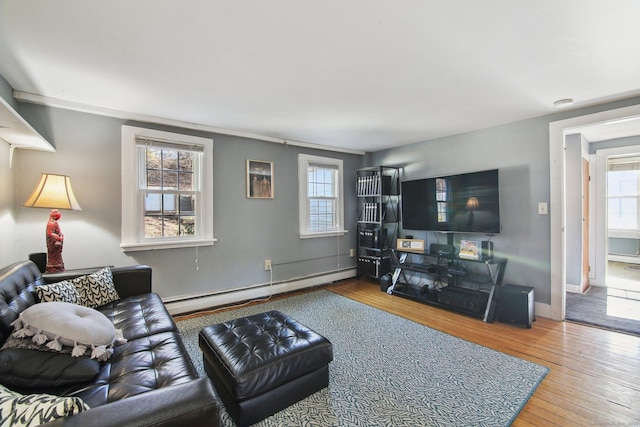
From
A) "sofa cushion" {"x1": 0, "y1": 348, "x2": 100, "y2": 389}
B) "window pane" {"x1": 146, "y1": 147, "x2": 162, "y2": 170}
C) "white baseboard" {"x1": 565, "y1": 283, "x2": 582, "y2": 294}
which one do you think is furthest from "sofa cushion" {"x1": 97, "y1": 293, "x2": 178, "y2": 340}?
"white baseboard" {"x1": 565, "y1": 283, "x2": 582, "y2": 294}

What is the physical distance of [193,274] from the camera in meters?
3.28

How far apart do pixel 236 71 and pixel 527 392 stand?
295 cm

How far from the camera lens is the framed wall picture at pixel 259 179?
372 cm

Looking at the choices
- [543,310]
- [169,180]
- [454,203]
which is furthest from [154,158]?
[543,310]

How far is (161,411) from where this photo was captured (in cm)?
87

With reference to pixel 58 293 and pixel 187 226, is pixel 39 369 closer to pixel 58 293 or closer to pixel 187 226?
pixel 58 293

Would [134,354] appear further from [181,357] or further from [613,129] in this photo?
[613,129]

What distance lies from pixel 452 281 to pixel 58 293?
12.9 ft

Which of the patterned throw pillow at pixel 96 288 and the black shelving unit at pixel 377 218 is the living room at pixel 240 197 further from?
the patterned throw pillow at pixel 96 288

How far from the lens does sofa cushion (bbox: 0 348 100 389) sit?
1.09 m

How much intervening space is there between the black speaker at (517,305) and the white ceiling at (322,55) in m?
1.87

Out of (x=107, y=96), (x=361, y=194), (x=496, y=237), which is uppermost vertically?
(x=107, y=96)

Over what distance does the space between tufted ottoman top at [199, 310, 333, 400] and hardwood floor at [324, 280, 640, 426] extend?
4.00 ft

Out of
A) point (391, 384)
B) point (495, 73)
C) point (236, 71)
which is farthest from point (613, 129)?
point (236, 71)
